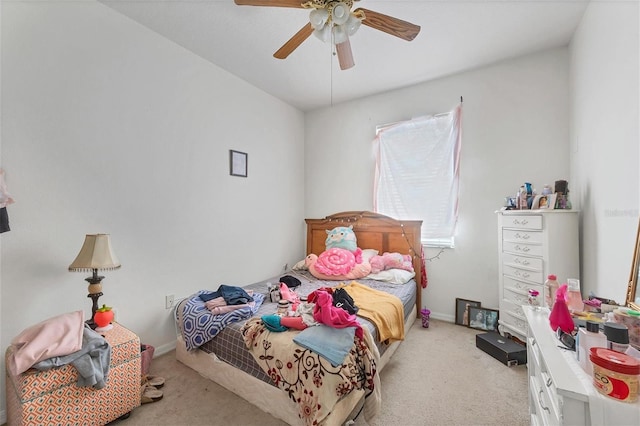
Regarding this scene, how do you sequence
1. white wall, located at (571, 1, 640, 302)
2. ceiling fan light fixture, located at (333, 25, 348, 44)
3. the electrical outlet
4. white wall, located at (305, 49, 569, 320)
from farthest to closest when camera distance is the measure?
white wall, located at (305, 49, 569, 320) < the electrical outlet < ceiling fan light fixture, located at (333, 25, 348, 44) < white wall, located at (571, 1, 640, 302)

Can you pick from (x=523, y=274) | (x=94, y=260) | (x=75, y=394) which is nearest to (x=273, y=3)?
(x=94, y=260)

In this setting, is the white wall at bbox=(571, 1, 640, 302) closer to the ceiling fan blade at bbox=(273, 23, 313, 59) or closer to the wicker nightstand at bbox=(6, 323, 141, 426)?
the ceiling fan blade at bbox=(273, 23, 313, 59)

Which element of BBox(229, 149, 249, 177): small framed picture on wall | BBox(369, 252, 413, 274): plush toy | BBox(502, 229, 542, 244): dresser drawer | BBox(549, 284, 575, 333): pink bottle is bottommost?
BBox(369, 252, 413, 274): plush toy

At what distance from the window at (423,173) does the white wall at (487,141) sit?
0.10 metres

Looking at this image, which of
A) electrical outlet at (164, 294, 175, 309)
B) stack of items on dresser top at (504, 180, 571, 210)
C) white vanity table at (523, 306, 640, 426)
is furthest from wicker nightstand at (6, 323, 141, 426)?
stack of items on dresser top at (504, 180, 571, 210)

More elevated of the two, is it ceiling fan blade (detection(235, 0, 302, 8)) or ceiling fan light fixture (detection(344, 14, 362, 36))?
ceiling fan blade (detection(235, 0, 302, 8))

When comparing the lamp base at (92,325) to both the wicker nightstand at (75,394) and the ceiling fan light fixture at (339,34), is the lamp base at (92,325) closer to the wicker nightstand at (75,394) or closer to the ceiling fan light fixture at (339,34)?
the wicker nightstand at (75,394)

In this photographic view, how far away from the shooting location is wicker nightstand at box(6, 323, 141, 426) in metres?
1.32

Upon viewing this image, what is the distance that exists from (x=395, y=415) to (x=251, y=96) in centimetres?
340

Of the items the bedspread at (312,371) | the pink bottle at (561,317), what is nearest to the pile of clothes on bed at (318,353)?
the bedspread at (312,371)

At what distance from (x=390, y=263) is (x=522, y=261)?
122 centimetres

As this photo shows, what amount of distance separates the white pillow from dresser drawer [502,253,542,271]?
2.94ft

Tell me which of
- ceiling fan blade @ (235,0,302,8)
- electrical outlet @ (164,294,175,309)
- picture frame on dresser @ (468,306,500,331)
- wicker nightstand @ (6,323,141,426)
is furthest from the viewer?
picture frame on dresser @ (468,306,500,331)

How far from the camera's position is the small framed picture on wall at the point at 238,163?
303cm
